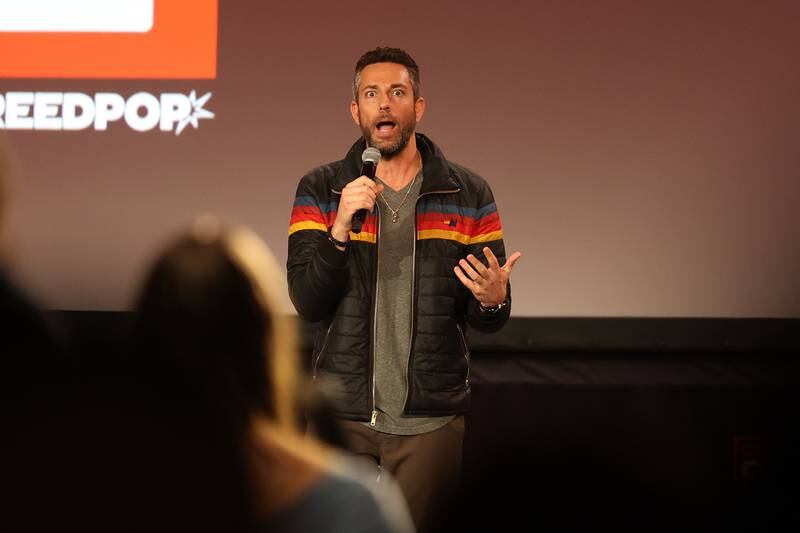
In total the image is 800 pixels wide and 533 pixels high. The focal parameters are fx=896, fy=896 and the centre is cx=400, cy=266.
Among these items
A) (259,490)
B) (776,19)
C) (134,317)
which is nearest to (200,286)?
(134,317)

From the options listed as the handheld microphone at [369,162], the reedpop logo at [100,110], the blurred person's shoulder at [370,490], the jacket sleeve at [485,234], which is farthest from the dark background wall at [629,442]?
the blurred person's shoulder at [370,490]

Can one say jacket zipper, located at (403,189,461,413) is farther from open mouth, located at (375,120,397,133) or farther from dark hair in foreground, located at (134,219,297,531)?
dark hair in foreground, located at (134,219,297,531)

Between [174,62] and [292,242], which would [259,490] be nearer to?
[292,242]

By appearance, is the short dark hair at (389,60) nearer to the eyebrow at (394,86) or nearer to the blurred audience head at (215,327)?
the eyebrow at (394,86)

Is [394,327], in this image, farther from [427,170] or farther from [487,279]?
[427,170]

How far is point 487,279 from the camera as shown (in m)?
2.14

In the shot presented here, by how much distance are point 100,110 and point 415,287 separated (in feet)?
5.61

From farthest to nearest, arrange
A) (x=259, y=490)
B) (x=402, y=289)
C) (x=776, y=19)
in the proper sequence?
(x=776, y=19) < (x=402, y=289) < (x=259, y=490)

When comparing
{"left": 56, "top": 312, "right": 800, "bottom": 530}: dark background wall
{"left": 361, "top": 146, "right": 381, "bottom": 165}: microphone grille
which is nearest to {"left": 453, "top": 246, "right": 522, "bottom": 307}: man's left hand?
{"left": 361, "top": 146, "right": 381, "bottom": 165}: microphone grille

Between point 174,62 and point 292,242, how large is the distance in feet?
4.41

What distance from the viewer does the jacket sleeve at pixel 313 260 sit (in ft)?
7.02

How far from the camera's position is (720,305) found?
10.9ft

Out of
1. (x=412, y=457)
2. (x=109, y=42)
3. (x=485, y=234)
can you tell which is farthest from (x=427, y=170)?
(x=109, y=42)

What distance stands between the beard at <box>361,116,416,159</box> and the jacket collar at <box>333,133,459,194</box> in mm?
58
